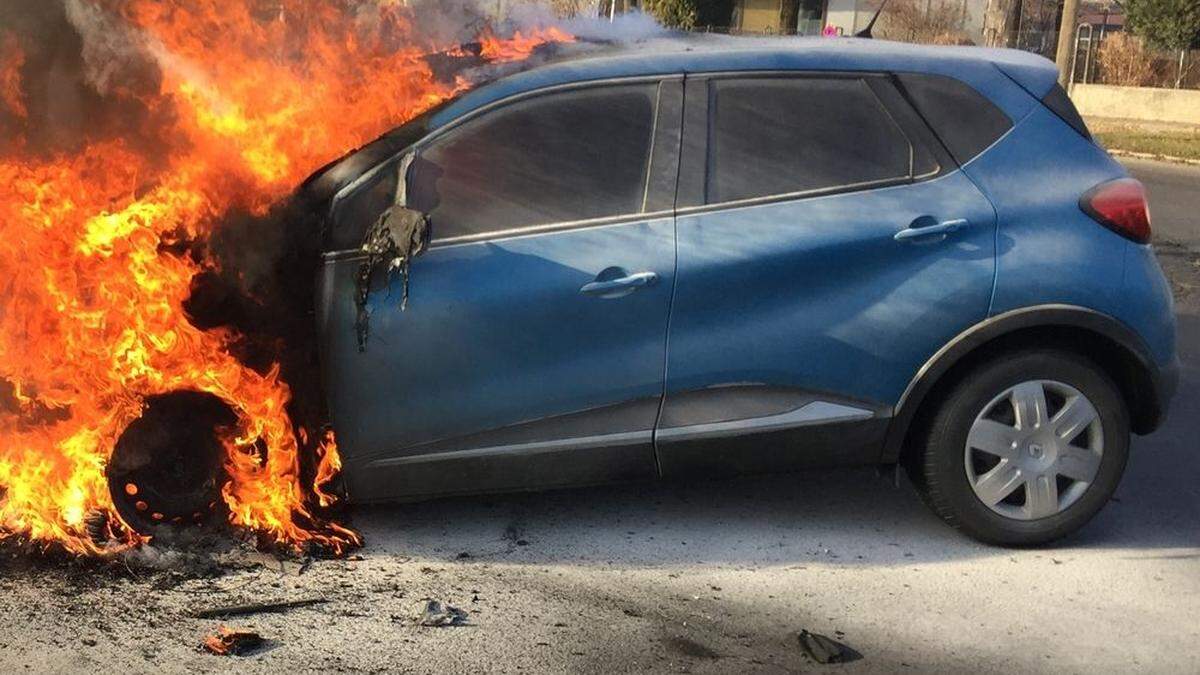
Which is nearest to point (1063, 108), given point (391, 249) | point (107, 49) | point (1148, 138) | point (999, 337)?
point (999, 337)

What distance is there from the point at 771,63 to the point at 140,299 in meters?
2.42

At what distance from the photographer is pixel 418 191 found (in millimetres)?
4500

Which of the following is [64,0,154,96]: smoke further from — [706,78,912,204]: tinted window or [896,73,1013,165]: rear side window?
[896,73,1013,165]: rear side window

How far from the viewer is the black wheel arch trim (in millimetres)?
4684

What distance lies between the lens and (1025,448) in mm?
4785

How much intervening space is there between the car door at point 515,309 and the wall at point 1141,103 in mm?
26434

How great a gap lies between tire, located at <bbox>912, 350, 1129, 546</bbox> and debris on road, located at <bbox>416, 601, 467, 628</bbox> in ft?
6.02

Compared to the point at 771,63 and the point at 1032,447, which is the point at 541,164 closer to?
the point at 771,63

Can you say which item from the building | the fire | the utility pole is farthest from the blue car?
the building

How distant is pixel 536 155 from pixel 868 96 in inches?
50.0

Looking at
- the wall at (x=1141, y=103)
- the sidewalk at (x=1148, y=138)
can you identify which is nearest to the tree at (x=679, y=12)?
the wall at (x=1141, y=103)

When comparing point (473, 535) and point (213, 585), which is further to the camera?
point (473, 535)

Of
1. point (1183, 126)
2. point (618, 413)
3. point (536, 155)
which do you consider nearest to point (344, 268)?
point (536, 155)

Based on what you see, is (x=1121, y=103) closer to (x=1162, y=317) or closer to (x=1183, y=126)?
(x=1183, y=126)
